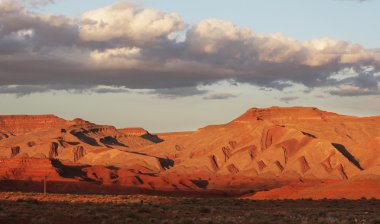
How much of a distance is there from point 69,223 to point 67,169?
10066 cm

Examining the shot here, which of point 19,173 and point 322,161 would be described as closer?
point 19,173

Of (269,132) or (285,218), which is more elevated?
(269,132)

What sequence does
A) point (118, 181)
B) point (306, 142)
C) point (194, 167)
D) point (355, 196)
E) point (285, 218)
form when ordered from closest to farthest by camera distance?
point (285, 218) < point (355, 196) < point (118, 181) < point (306, 142) < point (194, 167)

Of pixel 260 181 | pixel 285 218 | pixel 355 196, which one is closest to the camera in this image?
pixel 285 218

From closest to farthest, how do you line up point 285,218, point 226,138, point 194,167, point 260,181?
1. point 285,218
2. point 260,181
3. point 194,167
4. point 226,138

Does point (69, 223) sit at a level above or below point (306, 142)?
below

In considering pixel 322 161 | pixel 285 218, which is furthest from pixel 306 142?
pixel 285 218

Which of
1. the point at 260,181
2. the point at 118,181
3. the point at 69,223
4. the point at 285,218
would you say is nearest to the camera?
the point at 69,223

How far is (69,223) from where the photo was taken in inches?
1383

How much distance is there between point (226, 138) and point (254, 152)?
2328 cm

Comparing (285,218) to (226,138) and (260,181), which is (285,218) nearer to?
(260,181)

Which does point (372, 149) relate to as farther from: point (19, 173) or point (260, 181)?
point (19, 173)

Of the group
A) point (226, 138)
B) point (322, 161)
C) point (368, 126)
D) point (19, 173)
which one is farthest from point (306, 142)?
point (19, 173)

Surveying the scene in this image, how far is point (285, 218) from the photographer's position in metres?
40.6
